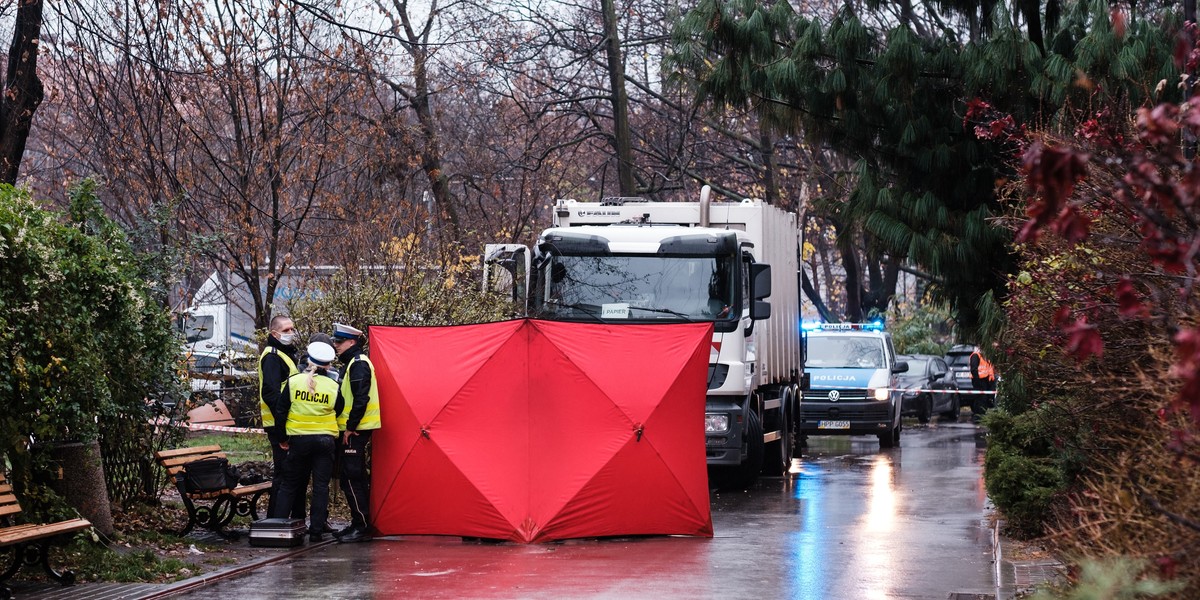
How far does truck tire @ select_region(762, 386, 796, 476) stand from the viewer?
1984cm

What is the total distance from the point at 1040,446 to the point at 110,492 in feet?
26.5

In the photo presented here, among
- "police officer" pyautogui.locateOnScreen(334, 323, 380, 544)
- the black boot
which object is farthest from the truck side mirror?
the black boot

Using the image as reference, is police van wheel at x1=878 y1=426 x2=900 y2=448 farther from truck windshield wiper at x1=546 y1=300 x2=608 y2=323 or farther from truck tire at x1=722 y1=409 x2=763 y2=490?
truck windshield wiper at x1=546 y1=300 x2=608 y2=323

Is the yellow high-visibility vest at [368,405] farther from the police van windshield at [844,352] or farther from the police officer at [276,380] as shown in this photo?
the police van windshield at [844,352]

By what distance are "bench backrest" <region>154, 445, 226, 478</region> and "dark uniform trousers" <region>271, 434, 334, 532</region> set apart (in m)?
0.88

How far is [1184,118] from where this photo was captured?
4820 millimetres

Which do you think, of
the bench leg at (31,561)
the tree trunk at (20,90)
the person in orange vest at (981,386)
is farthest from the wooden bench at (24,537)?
the person in orange vest at (981,386)

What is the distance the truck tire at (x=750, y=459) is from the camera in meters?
17.6

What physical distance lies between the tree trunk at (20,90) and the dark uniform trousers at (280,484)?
3.89 meters

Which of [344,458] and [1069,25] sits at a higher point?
[1069,25]

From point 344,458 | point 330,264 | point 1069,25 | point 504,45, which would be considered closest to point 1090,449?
point 344,458

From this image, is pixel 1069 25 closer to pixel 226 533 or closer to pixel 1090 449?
pixel 1090 449

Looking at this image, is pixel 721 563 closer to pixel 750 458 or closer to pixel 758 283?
pixel 758 283

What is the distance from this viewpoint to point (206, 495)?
12.1 metres
